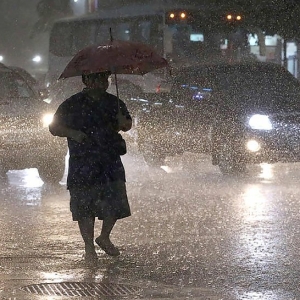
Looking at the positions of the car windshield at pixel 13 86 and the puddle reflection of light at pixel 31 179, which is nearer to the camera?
the puddle reflection of light at pixel 31 179

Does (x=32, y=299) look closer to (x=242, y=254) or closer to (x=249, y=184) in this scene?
(x=242, y=254)

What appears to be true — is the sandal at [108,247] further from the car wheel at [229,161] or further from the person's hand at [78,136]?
the car wheel at [229,161]

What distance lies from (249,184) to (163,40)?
48.7ft

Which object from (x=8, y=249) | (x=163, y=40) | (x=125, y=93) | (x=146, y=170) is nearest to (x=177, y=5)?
(x=163, y=40)

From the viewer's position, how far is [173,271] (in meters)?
7.21

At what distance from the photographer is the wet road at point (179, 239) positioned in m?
6.83

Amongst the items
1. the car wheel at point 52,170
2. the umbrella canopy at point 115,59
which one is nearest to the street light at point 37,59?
the car wheel at point 52,170

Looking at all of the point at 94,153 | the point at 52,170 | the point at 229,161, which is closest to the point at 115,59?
the point at 94,153

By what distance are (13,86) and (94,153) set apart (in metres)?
7.11

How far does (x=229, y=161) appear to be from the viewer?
14664mm

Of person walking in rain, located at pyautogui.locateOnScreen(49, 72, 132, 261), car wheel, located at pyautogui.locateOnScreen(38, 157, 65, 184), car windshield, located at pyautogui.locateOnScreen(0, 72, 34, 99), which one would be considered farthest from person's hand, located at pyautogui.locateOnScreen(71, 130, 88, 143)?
car windshield, located at pyautogui.locateOnScreen(0, 72, 34, 99)

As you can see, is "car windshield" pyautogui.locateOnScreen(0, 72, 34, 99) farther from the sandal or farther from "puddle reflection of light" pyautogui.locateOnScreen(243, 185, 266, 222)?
the sandal

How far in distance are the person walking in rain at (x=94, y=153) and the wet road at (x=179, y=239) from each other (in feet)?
1.32

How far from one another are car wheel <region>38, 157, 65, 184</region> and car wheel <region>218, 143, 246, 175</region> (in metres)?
2.43
